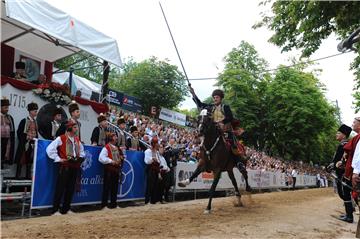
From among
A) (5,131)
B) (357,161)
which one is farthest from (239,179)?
(5,131)

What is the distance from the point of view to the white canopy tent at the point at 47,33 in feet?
31.5

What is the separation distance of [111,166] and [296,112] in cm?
3327

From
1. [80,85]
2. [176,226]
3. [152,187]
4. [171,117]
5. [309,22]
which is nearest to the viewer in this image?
[176,226]

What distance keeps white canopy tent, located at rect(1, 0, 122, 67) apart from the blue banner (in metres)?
3.07

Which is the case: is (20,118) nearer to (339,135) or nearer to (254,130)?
(339,135)

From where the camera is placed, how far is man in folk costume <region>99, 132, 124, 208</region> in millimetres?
10125

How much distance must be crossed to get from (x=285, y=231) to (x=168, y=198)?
6.51m

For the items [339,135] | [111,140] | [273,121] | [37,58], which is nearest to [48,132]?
[111,140]

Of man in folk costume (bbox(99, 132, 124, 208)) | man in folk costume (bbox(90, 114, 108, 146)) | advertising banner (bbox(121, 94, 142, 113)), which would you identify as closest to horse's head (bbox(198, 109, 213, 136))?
man in folk costume (bbox(99, 132, 124, 208))

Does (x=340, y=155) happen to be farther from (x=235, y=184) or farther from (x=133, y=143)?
(x=133, y=143)

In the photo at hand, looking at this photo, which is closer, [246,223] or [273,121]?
[246,223]

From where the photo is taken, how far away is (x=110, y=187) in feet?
34.2

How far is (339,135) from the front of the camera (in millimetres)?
11422

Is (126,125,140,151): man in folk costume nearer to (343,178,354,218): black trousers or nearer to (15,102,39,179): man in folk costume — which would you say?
(15,102,39,179): man in folk costume
